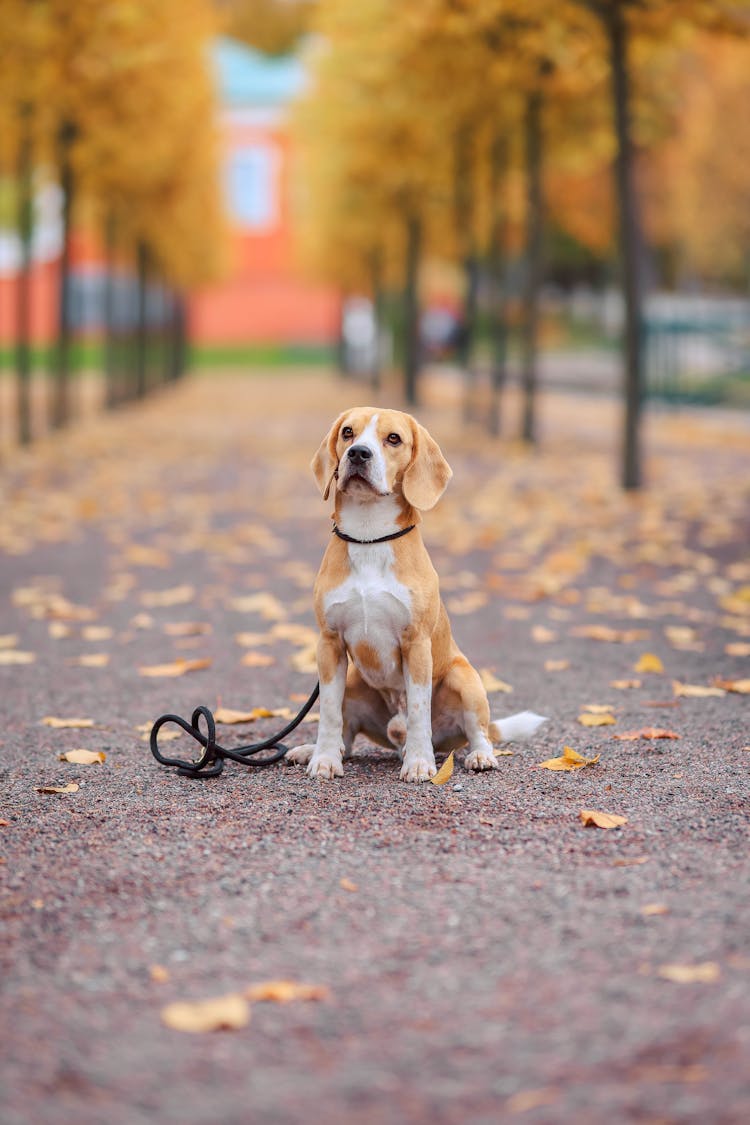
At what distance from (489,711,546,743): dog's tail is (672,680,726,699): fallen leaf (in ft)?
4.04

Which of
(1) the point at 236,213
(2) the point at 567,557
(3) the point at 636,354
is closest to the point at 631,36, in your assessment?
(3) the point at 636,354

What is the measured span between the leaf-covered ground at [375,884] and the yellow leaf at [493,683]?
15 centimetres

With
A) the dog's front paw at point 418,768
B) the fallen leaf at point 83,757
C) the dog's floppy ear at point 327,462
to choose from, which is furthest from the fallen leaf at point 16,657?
the dog's front paw at point 418,768

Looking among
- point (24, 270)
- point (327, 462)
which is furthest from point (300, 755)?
point (24, 270)

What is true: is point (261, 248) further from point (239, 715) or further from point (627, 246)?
point (239, 715)

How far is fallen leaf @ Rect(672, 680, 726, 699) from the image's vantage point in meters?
6.27

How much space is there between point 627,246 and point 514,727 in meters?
9.77

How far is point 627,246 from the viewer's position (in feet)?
46.2

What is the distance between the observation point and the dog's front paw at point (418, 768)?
15.7 feet

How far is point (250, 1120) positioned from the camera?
2586 mm

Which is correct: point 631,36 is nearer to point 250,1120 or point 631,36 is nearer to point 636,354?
point 636,354

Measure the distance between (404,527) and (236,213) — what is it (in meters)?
59.8

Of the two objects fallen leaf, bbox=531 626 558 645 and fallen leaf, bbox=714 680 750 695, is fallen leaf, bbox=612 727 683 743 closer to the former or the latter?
fallen leaf, bbox=714 680 750 695

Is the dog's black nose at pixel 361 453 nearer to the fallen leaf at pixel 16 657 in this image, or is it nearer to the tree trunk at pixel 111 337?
the fallen leaf at pixel 16 657
